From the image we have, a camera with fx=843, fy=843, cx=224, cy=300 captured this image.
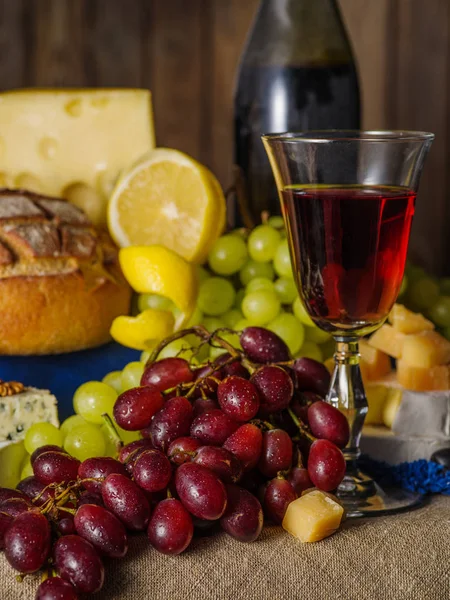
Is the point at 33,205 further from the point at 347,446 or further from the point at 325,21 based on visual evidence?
the point at 325,21

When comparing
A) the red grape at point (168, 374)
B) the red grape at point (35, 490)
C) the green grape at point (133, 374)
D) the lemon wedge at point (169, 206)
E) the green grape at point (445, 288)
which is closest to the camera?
the red grape at point (35, 490)

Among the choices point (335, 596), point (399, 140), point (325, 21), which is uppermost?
point (325, 21)

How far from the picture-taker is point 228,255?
109 centimetres

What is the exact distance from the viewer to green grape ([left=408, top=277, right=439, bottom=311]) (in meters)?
1.16

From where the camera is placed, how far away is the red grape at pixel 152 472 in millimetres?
654

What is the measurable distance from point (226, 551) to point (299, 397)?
0.18 metres

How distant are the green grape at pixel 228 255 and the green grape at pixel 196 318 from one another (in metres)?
0.07

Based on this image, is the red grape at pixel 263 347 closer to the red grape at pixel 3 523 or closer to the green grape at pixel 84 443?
the green grape at pixel 84 443

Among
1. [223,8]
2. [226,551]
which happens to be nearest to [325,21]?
[223,8]

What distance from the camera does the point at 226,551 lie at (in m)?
0.67

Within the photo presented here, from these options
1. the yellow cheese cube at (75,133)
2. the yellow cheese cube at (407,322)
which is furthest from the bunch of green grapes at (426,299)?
the yellow cheese cube at (75,133)

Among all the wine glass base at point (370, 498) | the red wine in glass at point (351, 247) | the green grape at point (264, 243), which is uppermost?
the red wine in glass at point (351, 247)

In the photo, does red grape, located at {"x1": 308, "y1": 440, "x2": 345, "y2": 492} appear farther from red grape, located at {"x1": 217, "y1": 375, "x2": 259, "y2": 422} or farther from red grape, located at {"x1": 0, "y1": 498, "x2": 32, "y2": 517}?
red grape, located at {"x1": 0, "y1": 498, "x2": 32, "y2": 517}

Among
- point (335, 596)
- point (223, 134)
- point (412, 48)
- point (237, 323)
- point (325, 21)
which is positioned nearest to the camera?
point (335, 596)
